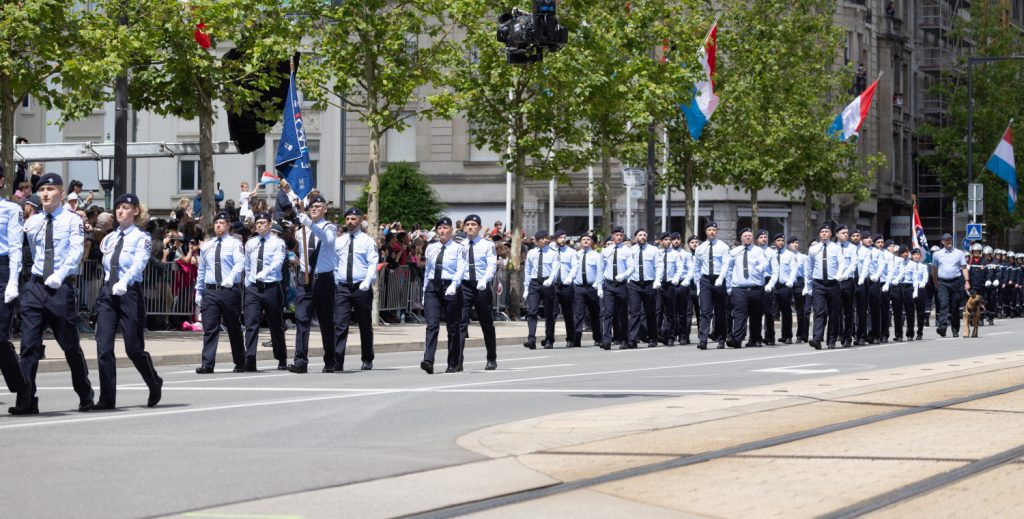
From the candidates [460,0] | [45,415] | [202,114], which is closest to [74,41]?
[202,114]

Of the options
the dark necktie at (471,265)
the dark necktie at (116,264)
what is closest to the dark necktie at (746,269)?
the dark necktie at (471,265)

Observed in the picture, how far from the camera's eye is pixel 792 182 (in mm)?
50875

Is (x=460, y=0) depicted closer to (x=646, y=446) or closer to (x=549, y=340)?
(x=549, y=340)

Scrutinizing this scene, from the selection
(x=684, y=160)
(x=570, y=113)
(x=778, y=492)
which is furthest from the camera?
(x=684, y=160)

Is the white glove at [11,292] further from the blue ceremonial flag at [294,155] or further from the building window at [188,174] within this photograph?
the building window at [188,174]

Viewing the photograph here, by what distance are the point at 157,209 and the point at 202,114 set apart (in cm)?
3456

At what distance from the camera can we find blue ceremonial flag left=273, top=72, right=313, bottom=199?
28875 millimetres

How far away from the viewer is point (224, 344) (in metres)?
26.1

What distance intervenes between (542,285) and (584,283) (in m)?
0.81

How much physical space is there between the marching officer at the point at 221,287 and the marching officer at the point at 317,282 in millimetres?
735

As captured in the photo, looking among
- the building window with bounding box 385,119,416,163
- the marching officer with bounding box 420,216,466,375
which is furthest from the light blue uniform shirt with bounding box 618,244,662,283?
the building window with bounding box 385,119,416,163

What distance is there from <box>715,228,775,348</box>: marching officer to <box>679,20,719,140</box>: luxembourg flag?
1159 cm

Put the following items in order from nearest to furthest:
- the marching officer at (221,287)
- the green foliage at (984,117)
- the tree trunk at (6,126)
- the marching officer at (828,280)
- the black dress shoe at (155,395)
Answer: the black dress shoe at (155,395) → the marching officer at (221,287) → the tree trunk at (6,126) → the marching officer at (828,280) → the green foliage at (984,117)

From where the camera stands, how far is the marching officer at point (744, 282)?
2845cm
